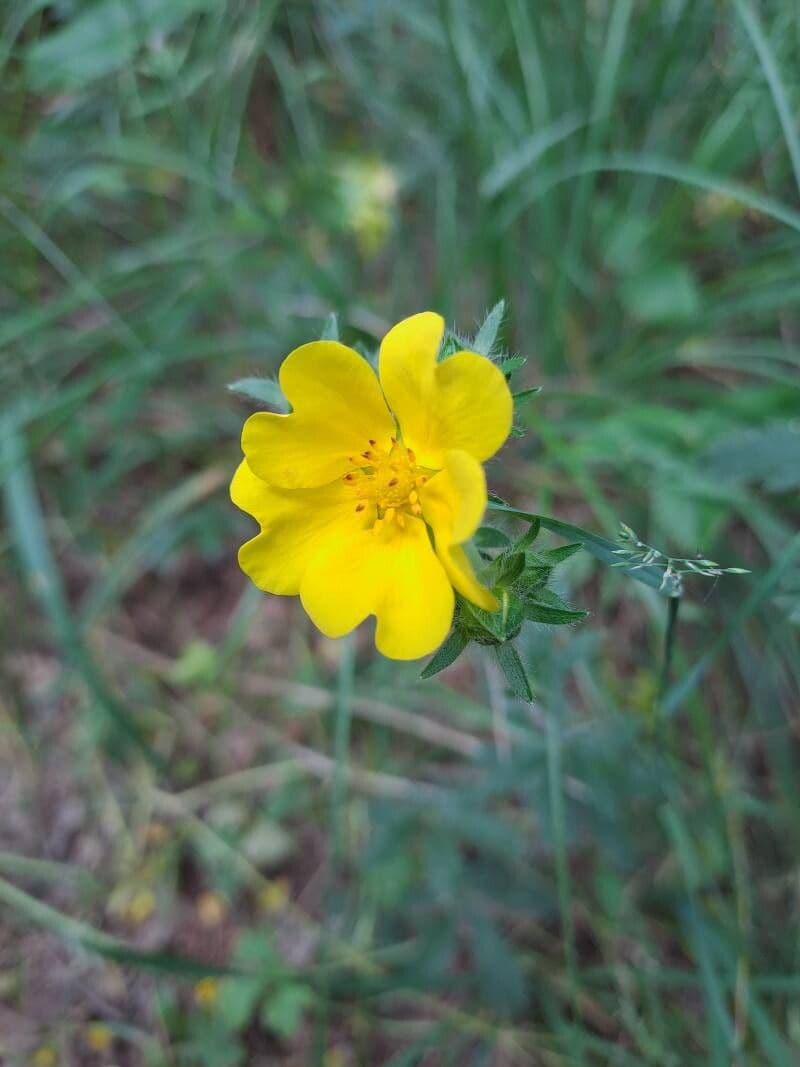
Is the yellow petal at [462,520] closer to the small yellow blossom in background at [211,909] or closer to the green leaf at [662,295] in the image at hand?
the green leaf at [662,295]

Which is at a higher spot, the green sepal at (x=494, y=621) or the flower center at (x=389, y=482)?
the flower center at (x=389, y=482)

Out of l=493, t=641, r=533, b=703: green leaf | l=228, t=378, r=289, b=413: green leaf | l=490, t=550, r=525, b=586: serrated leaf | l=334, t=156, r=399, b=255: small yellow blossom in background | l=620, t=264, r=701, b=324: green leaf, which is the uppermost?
l=334, t=156, r=399, b=255: small yellow blossom in background

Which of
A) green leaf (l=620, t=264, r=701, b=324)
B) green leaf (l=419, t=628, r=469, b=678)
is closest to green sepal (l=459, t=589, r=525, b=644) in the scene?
green leaf (l=419, t=628, r=469, b=678)

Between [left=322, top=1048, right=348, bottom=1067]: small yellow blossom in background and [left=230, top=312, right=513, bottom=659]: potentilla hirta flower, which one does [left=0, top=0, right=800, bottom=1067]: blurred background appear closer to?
[left=322, top=1048, right=348, bottom=1067]: small yellow blossom in background

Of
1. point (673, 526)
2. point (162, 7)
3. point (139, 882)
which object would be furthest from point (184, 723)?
point (162, 7)

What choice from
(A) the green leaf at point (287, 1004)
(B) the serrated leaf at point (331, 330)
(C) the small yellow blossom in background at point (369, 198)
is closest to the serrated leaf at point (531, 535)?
(B) the serrated leaf at point (331, 330)

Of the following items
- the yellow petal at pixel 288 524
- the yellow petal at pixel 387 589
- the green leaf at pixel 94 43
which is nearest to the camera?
the yellow petal at pixel 387 589

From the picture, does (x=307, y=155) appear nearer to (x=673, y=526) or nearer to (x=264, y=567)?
(x=673, y=526)
